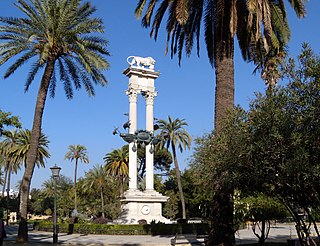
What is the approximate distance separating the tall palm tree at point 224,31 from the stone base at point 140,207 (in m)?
19.7

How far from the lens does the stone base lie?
34.4 meters

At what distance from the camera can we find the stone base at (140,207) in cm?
3438

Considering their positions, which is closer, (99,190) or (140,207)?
(140,207)

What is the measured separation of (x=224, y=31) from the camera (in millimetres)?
14898

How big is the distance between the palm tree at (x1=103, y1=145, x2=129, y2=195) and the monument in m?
22.0

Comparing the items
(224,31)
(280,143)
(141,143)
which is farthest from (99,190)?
(280,143)

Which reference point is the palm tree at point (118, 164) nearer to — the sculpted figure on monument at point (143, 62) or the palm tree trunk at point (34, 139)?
the sculpted figure on monument at point (143, 62)

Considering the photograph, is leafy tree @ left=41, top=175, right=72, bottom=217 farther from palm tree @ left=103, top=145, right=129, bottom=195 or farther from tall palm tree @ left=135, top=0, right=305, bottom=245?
tall palm tree @ left=135, top=0, right=305, bottom=245

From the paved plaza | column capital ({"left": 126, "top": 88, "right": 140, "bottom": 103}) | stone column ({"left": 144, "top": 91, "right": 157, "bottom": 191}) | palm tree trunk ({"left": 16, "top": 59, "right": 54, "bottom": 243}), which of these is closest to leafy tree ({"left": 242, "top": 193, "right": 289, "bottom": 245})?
the paved plaza

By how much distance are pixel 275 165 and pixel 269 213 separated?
9.00 metres

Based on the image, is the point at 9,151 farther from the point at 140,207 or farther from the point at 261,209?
the point at 261,209

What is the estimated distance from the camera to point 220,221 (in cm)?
1322

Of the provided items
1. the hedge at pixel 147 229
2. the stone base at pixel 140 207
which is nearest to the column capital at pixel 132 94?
the stone base at pixel 140 207

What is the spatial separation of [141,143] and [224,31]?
2401 centimetres
